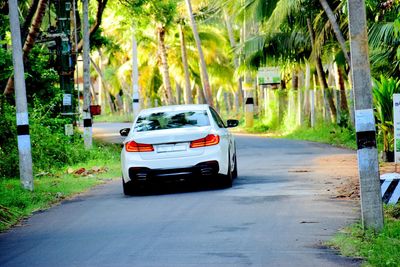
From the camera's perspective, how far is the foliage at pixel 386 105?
2134 cm

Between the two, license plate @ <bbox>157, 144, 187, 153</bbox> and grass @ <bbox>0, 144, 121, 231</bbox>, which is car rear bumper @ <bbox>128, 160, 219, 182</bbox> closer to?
license plate @ <bbox>157, 144, 187, 153</bbox>

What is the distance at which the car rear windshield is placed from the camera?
16672mm

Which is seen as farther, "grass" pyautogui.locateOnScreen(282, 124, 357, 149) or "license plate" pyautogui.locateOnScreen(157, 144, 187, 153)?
"grass" pyautogui.locateOnScreen(282, 124, 357, 149)

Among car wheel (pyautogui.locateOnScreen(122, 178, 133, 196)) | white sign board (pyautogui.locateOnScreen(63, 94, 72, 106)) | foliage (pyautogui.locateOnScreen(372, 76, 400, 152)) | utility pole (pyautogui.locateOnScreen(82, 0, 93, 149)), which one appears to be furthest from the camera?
utility pole (pyautogui.locateOnScreen(82, 0, 93, 149))

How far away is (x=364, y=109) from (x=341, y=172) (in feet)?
28.7

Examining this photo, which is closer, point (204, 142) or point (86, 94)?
point (204, 142)

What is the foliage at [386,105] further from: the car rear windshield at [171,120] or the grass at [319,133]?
the grass at [319,133]

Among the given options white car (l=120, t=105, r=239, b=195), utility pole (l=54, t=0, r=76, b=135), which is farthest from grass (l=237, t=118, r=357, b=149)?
white car (l=120, t=105, r=239, b=195)

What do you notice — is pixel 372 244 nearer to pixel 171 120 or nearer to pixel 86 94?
pixel 171 120

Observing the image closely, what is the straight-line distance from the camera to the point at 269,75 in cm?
4259

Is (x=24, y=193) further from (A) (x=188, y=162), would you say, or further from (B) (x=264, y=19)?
(B) (x=264, y=19)

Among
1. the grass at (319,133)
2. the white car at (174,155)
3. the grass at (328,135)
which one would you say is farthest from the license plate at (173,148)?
the grass at (328,135)

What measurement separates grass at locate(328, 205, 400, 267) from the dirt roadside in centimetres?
363

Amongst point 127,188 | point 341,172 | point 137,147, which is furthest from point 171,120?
point 341,172
